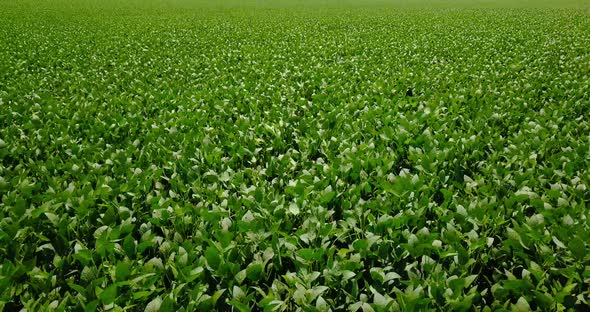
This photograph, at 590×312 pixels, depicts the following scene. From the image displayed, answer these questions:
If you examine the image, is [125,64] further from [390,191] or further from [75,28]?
[75,28]

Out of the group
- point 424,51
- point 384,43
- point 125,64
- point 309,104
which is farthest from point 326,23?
point 309,104

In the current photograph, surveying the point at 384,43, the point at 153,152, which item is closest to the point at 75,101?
the point at 153,152

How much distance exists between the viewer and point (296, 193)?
3.61 metres

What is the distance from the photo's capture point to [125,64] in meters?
11.1

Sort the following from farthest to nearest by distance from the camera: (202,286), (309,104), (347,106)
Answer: (309,104)
(347,106)
(202,286)

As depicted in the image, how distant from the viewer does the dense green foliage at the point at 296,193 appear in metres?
2.50

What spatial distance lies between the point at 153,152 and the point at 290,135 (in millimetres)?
1816

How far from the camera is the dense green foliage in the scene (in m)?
2.50

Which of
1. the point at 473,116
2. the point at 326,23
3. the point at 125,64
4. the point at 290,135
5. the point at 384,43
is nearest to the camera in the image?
the point at 290,135

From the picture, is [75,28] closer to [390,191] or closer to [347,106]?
[347,106]

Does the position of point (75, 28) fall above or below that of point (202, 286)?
above

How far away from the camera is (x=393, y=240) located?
9.68 ft

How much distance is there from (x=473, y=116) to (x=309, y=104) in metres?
2.56

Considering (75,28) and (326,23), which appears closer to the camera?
(75,28)
